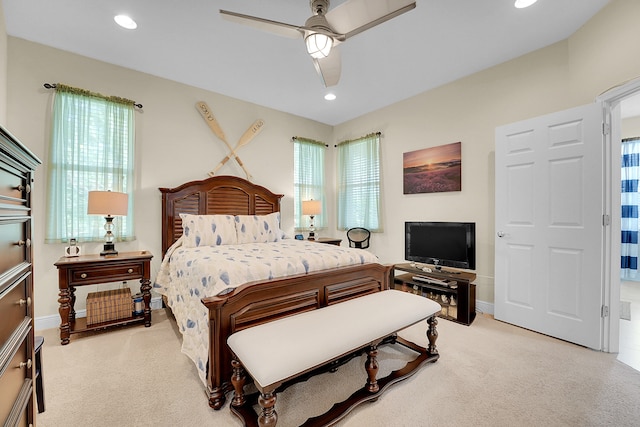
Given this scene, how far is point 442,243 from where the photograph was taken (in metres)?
3.38

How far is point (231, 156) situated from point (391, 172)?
2.51 metres

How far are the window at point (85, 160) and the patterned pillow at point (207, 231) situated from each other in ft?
2.43

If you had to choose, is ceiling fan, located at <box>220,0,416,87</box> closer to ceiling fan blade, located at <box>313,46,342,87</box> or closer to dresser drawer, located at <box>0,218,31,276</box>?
ceiling fan blade, located at <box>313,46,342,87</box>

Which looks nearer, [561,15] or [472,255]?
[561,15]

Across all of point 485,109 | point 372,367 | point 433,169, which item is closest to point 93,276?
point 372,367

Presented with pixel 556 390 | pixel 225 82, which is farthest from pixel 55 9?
pixel 556 390

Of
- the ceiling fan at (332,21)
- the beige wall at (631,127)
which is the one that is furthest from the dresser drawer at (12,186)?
→ the beige wall at (631,127)

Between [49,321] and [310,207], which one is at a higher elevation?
[310,207]

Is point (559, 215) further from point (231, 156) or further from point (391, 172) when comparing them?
point (231, 156)

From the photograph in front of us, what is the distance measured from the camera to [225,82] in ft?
11.6

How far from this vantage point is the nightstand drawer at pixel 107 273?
8.18 feet

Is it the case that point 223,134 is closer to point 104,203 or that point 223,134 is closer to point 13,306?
point 104,203

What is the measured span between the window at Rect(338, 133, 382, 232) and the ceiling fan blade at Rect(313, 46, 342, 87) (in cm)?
210

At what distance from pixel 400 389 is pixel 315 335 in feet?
2.78
